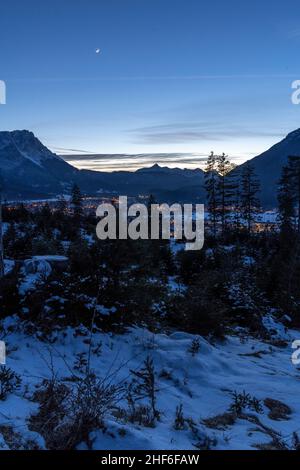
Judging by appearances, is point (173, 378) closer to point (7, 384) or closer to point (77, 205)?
point (7, 384)

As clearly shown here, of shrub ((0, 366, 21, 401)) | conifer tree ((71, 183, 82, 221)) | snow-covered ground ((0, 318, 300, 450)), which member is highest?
conifer tree ((71, 183, 82, 221))

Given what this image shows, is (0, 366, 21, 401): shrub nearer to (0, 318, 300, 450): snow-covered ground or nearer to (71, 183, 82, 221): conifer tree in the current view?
(0, 318, 300, 450): snow-covered ground

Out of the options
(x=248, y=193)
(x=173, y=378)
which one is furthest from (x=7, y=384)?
(x=248, y=193)

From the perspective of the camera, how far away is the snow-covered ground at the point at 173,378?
194 inches

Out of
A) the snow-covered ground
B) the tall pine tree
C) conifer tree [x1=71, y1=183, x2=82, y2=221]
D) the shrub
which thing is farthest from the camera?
the tall pine tree

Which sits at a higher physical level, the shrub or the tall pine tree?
the tall pine tree

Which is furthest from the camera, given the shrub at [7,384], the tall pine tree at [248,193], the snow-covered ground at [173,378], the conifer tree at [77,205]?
the tall pine tree at [248,193]

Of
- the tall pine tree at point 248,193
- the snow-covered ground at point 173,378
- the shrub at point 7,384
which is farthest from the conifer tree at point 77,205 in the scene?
the shrub at point 7,384

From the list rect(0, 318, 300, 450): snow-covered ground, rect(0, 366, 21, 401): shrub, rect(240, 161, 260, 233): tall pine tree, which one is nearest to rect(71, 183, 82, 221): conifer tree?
rect(240, 161, 260, 233): tall pine tree

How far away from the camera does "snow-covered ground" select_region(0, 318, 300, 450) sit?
16.2 ft

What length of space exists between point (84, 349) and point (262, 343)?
587cm

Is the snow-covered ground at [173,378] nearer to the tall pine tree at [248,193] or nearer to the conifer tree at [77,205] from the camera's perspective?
the conifer tree at [77,205]

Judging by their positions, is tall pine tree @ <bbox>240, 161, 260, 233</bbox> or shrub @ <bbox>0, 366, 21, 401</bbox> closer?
shrub @ <bbox>0, 366, 21, 401</bbox>
